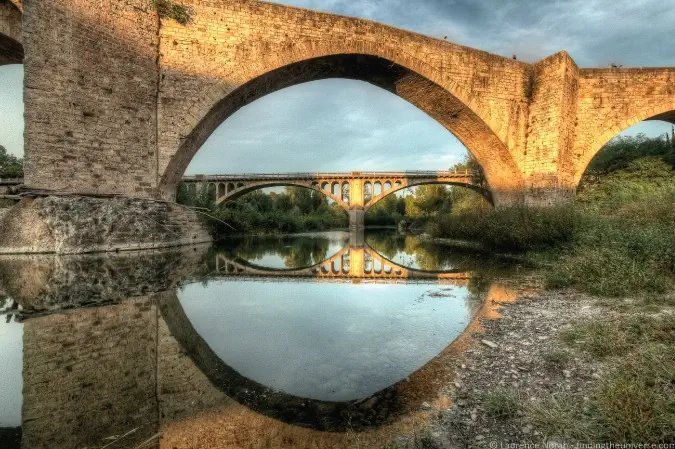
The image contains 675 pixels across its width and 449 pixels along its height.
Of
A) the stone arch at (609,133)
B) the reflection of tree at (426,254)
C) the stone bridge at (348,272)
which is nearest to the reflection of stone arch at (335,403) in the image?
the stone bridge at (348,272)

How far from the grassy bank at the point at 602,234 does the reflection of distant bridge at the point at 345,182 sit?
16737 mm

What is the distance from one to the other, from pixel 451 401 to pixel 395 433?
443mm

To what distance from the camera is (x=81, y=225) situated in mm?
8383

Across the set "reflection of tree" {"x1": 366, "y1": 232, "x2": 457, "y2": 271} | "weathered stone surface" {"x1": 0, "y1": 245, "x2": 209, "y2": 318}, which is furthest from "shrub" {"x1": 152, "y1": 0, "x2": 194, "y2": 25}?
"reflection of tree" {"x1": 366, "y1": 232, "x2": 457, "y2": 271}

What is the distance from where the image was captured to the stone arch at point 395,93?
33.7 ft

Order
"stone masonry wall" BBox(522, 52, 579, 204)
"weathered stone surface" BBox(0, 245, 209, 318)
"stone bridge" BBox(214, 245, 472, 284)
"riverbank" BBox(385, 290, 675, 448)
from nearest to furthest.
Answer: "riverbank" BBox(385, 290, 675, 448)
"weathered stone surface" BBox(0, 245, 209, 318)
"stone bridge" BBox(214, 245, 472, 284)
"stone masonry wall" BBox(522, 52, 579, 204)

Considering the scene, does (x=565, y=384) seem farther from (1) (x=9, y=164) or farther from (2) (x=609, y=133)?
(1) (x=9, y=164)

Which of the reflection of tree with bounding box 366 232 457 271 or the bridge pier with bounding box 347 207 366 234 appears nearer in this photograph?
the reflection of tree with bounding box 366 232 457 271

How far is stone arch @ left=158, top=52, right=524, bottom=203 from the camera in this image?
10.3m

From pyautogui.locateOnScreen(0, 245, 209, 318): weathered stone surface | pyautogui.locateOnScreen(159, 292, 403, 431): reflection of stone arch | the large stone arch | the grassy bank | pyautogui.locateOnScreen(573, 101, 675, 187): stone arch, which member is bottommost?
pyautogui.locateOnScreen(159, 292, 403, 431): reflection of stone arch

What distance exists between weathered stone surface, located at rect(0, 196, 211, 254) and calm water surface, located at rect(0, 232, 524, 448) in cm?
260

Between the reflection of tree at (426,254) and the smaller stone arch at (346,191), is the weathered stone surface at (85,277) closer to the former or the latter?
the reflection of tree at (426,254)

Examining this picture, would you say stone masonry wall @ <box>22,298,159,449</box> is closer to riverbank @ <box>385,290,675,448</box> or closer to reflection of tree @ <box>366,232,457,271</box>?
riverbank @ <box>385,290,675,448</box>

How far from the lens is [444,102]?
12109 mm
